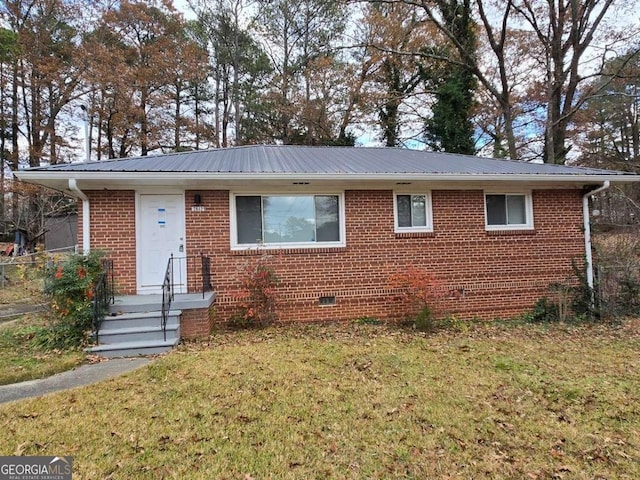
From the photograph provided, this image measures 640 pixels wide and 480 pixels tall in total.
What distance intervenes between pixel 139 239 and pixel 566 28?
786 inches

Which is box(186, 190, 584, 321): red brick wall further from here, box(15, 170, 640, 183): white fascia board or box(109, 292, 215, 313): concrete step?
box(109, 292, 215, 313): concrete step

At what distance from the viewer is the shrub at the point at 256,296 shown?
21.6 ft

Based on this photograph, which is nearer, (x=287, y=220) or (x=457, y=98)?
(x=287, y=220)

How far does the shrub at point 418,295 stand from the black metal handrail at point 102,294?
5318mm

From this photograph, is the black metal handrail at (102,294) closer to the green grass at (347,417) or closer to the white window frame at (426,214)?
the green grass at (347,417)

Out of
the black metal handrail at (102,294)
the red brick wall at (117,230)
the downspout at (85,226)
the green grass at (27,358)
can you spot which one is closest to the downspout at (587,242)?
the red brick wall at (117,230)

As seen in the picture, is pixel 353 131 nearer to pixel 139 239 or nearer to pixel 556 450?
pixel 139 239

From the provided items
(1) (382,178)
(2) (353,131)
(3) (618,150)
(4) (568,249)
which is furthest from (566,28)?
(1) (382,178)

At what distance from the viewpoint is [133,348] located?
5.26 m

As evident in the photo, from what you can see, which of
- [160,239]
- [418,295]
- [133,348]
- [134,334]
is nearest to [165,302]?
[134,334]

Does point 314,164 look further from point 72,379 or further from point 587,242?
point 587,242

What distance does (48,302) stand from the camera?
5695 millimetres

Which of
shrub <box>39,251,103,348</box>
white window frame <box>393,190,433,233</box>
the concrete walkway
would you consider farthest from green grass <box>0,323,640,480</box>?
white window frame <box>393,190,433,233</box>

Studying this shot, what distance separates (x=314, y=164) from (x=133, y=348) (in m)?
4.99
